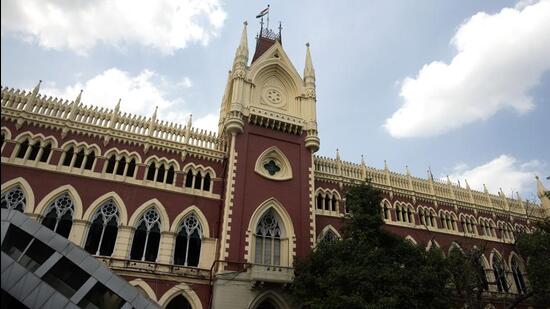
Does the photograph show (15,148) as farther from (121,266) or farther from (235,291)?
(235,291)

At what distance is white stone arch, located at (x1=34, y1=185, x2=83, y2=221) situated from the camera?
16938 millimetres

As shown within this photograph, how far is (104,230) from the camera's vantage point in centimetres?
1783

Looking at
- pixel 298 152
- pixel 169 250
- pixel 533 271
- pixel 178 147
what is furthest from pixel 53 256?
pixel 533 271

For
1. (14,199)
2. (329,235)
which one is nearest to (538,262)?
(329,235)

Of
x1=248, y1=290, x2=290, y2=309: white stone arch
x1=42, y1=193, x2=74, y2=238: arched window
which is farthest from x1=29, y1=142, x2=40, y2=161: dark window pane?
x1=248, y1=290, x2=290, y2=309: white stone arch

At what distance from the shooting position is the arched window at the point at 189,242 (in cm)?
1867

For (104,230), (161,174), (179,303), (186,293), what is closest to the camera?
(186,293)

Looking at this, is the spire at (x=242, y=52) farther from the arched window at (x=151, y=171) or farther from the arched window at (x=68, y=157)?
the arched window at (x=68, y=157)

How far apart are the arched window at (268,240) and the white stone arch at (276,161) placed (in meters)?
2.14

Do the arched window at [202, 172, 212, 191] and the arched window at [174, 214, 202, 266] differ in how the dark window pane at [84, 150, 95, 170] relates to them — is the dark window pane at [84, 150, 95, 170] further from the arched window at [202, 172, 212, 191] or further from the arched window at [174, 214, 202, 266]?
the arched window at [202, 172, 212, 191]

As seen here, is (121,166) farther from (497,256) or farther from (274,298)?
(497,256)

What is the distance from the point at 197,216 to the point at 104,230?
4.55 m

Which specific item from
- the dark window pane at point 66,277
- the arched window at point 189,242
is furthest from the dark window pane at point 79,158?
the dark window pane at point 66,277

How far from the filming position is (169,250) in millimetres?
18266
